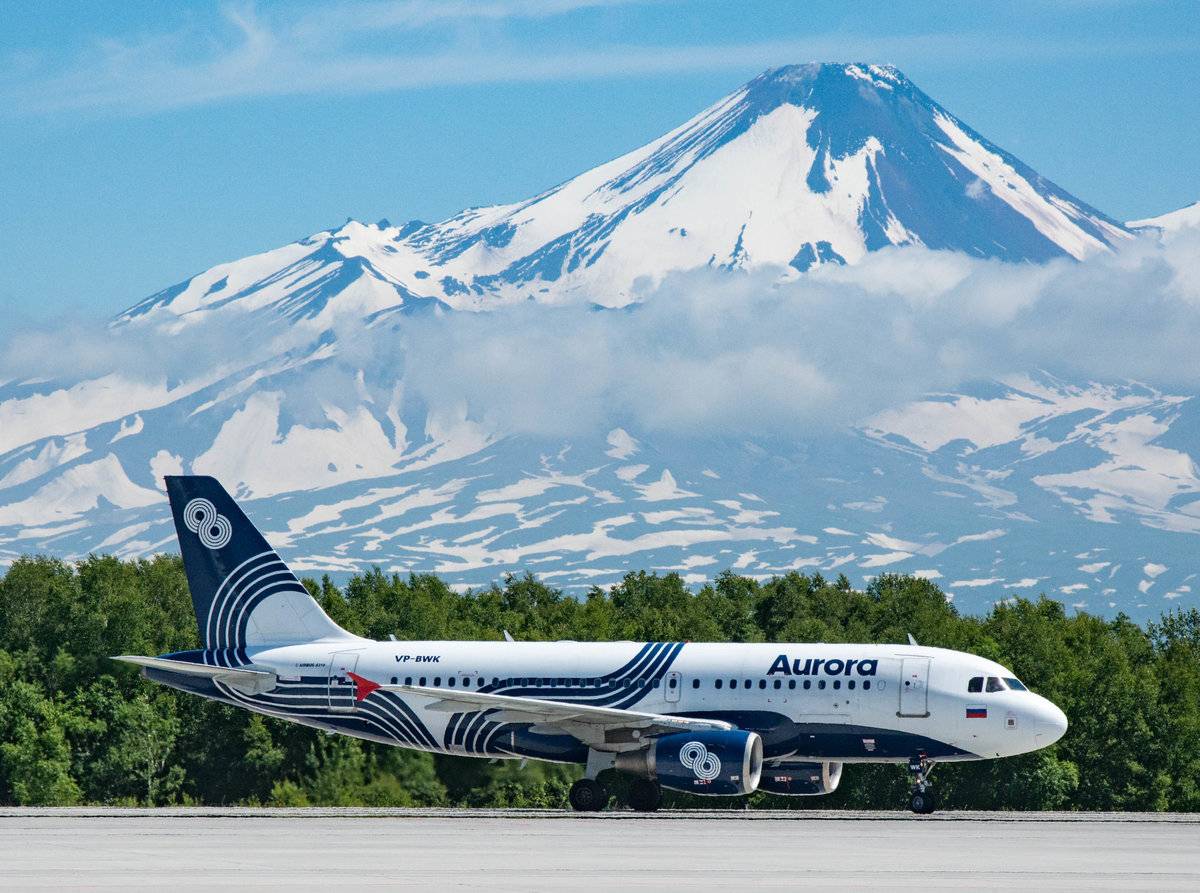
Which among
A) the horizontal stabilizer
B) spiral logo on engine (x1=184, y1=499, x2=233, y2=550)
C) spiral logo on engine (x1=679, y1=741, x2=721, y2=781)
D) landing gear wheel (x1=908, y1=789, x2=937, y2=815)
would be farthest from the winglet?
landing gear wheel (x1=908, y1=789, x2=937, y2=815)

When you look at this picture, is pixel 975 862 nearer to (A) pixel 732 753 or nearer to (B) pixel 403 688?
(A) pixel 732 753

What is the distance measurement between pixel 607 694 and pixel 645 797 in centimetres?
280

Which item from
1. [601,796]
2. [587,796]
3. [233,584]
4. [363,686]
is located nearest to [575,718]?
[587,796]

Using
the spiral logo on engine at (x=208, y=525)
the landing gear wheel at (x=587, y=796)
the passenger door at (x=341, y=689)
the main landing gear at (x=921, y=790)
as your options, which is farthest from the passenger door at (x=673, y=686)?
the spiral logo on engine at (x=208, y=525)

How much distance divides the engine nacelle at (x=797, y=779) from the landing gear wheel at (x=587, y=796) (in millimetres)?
4100

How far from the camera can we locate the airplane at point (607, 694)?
51.0m

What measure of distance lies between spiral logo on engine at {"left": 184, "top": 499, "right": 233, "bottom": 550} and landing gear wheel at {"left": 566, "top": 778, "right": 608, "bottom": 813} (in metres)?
12.5

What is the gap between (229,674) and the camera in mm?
55531

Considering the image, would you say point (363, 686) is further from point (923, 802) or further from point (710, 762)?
point (923, 802)

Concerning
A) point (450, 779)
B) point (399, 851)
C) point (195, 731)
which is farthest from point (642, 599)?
point (399, 851)

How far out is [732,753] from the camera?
49.8 metres

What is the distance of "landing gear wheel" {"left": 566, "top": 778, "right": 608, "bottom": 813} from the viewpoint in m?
52.5

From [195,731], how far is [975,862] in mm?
→ 47742

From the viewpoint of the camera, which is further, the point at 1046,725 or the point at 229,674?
the point at 229,674
